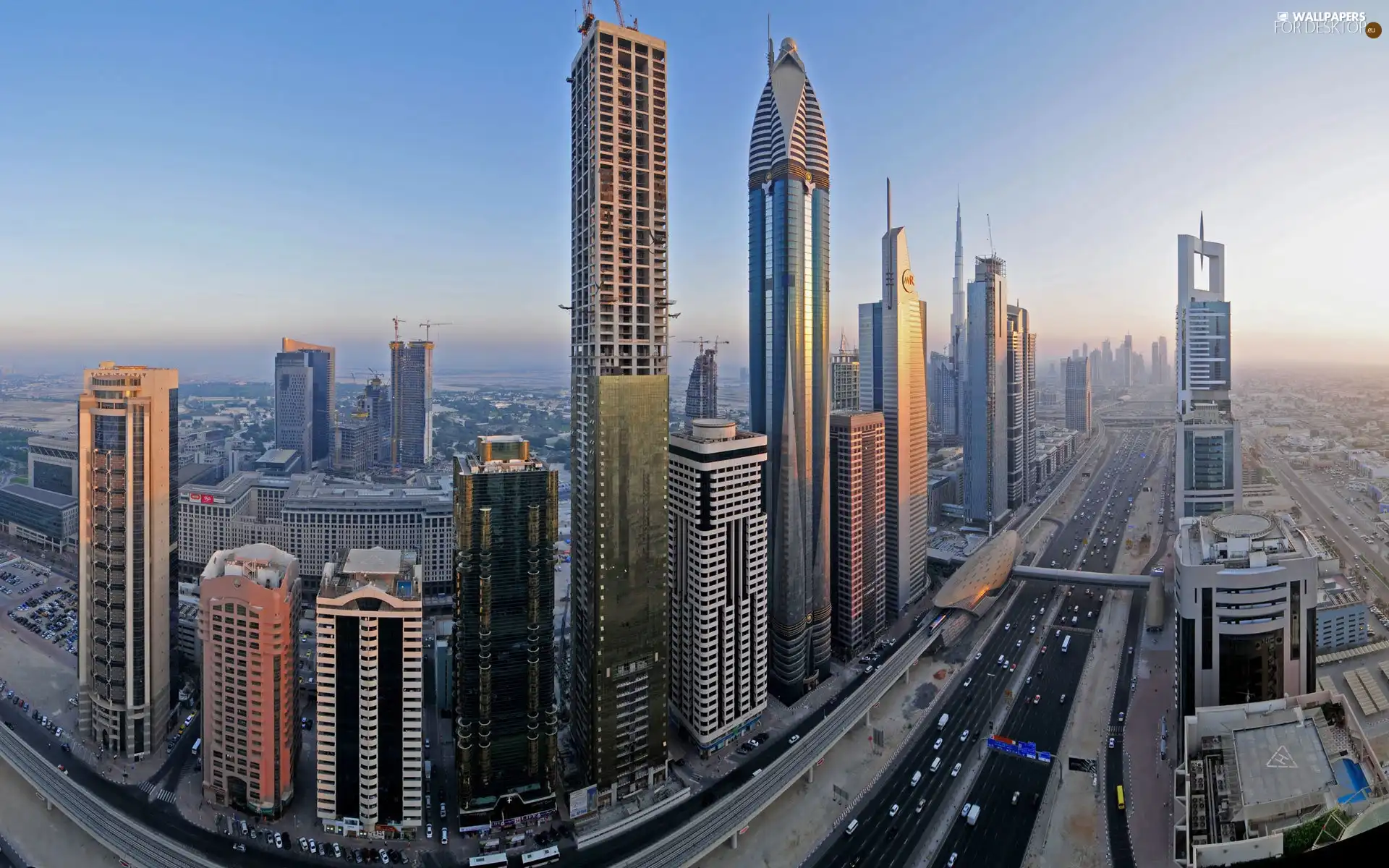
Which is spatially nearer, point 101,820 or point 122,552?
point 101,820

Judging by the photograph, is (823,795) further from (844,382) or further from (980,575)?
(844,382)

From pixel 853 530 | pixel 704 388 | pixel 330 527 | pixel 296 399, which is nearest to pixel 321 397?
pixel 296 399

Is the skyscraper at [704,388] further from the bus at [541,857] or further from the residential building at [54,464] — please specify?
the residential building at [54,464]

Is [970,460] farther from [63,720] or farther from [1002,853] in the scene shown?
[63,720]

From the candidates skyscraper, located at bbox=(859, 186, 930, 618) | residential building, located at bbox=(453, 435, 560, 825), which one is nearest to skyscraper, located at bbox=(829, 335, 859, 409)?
skyscraper, located at bbox=(859, 186, 930, 618)

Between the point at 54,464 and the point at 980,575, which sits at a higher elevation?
the point at 54,464

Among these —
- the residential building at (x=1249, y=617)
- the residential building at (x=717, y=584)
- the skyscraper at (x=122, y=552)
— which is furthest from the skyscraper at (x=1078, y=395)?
the skyscraper at (x=122, y=552)
